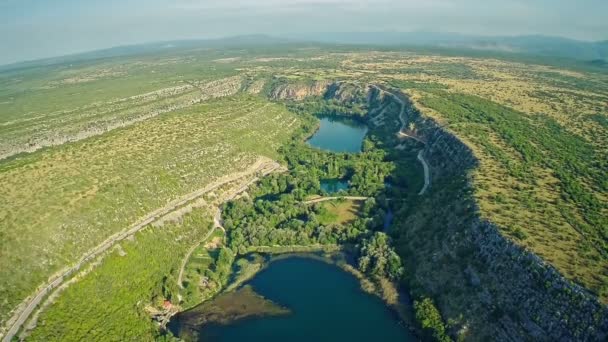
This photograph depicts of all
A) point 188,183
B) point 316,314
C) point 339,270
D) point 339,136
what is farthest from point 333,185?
point 339,136

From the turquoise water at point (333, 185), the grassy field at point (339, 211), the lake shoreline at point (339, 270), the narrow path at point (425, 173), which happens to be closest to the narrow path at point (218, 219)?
the lake shoreline at point (339, 270)

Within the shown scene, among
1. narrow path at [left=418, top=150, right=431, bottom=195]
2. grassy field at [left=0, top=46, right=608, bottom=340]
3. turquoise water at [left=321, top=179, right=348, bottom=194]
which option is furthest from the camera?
turquoise water at [left=321, top=179, right=348, bottom=194]

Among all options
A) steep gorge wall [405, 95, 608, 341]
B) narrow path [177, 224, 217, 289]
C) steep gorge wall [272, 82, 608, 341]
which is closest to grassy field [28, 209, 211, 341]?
narrow path [177, 224, 217, 289]

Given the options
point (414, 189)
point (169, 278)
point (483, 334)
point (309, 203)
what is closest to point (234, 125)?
point (309, 203)

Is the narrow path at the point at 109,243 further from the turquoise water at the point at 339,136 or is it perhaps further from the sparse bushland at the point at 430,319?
the sparse bushland at the point at 430,319

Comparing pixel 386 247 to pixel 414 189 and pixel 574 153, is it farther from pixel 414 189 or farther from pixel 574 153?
pixel 574 153

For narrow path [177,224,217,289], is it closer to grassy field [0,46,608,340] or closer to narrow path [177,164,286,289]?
narrow path [177,164,286,289]
